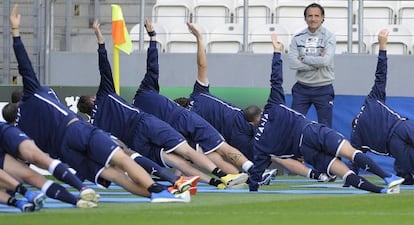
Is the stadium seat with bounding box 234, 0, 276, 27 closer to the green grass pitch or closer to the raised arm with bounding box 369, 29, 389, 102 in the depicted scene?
the raised arm with bounding box 369, 29, 389, 102

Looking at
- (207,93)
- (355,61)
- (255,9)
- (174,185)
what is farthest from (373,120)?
(255,9)

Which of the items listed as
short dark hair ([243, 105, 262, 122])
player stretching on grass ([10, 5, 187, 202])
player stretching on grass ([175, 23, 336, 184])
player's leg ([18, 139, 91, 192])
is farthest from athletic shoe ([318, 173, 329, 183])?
player's leg ([18, 139, 91, 192])

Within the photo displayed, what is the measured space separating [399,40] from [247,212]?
35.0ft

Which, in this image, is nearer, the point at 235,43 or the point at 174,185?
the point at 174,185

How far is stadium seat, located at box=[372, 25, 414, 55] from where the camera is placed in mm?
22016

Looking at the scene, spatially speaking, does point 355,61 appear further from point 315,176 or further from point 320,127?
point 320,127

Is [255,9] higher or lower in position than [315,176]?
higher

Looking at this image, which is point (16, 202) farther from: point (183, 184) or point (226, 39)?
point (226, 39)

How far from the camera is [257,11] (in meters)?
22.7

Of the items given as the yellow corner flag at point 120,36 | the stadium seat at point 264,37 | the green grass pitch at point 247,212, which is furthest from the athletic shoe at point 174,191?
the stadium seat at point 264,37

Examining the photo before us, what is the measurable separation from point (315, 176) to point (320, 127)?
1.90 m

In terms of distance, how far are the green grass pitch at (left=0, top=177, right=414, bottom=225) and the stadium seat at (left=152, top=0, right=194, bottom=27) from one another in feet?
28.6

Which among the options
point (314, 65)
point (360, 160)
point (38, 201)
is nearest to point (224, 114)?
point (314, 65)

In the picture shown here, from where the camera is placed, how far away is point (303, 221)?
36.6 ft
